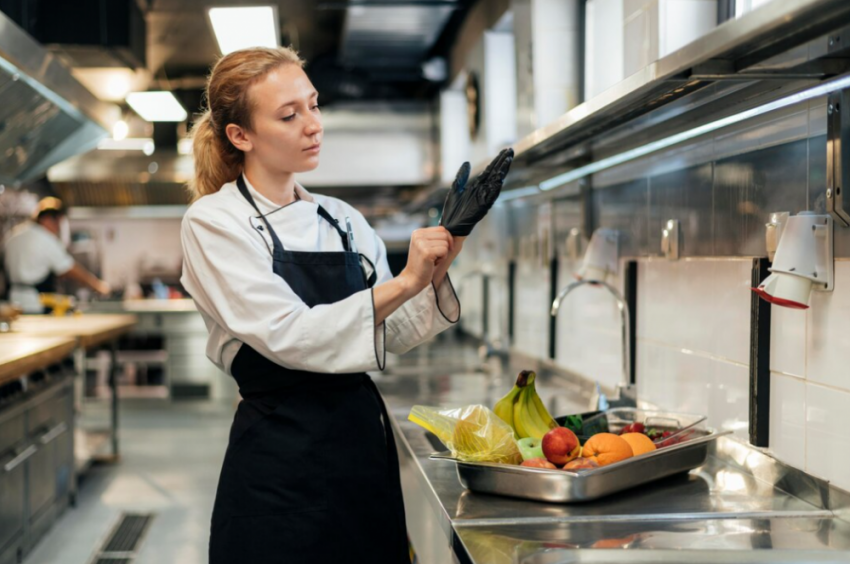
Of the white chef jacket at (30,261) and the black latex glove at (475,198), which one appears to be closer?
the black latex glove at (475,198)

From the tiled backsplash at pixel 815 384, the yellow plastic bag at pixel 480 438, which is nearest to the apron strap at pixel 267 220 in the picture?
the yellow plastic bag at pixel 480 438

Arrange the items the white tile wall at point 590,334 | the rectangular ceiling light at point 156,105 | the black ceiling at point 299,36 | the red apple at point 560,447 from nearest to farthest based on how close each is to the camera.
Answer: the red apple at point 560,447, the white tile wall at point 590,334, the black ceiling at point 299,36, the rectangular ceiling light at point 156,105

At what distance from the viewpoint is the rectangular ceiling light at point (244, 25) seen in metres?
4.08

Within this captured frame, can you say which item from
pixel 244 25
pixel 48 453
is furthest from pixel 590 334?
pixel 48 453

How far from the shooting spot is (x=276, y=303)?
1.58 metres

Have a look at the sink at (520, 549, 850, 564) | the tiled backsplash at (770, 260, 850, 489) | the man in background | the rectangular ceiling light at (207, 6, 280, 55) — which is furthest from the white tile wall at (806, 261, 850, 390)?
the man in background

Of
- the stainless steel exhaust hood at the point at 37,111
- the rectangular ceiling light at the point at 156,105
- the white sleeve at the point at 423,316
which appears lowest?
the white sleeve at the point at 423,316

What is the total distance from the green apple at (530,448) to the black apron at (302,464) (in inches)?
11.4

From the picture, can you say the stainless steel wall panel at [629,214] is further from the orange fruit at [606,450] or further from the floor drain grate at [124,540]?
the floor drain grate at [124,540]

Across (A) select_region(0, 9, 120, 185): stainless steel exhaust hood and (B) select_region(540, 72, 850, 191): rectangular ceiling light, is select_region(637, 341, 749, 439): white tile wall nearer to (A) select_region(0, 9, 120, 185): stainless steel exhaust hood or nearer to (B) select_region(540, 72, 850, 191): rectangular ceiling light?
(B) select_region(540, 72, 850, 191): rectangular ceiling light

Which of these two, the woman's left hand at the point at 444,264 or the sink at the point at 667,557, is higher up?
the woman's left hand at the point at 444,264

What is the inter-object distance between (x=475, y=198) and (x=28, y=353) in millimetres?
2686

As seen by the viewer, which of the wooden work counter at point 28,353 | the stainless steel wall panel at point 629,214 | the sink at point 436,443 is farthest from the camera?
the wooden work counter at point 28,353

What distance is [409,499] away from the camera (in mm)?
2828
